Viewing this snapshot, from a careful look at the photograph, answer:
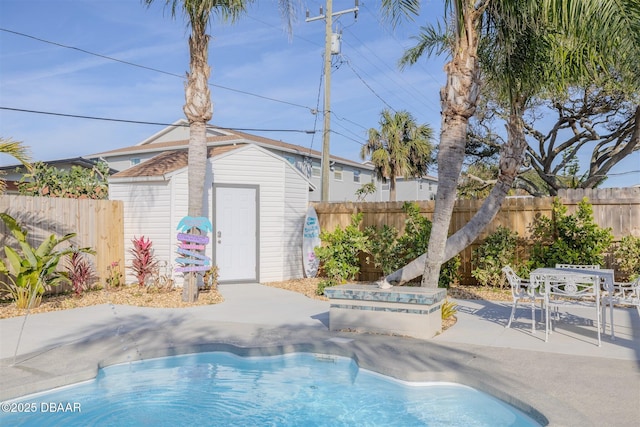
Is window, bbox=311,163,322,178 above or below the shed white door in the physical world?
above

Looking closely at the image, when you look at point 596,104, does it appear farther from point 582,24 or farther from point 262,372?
point 262,372

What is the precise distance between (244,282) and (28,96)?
8.76 meters

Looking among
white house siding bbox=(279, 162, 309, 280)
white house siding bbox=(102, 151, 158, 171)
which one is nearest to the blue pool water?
white house siding bbox=(279, 162, 309, 280)

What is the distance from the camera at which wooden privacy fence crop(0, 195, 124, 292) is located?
9838mm

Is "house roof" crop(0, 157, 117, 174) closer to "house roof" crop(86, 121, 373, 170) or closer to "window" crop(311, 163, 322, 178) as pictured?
"house roof" crop(86, 121, 373, 170)

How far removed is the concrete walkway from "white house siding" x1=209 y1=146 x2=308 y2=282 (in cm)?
325

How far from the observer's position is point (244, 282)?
1235 cm

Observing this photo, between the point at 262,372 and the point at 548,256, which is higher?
the point at 548,256

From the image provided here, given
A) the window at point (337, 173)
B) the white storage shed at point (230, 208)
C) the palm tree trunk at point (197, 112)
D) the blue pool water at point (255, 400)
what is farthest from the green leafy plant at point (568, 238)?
the window at point (337, 173)

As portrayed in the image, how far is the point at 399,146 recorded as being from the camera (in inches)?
977

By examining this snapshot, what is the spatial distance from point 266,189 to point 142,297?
412 centimetres

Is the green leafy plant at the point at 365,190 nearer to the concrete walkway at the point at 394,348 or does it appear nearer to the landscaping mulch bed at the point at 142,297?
the landscaping mulch bed at the point at 142,297

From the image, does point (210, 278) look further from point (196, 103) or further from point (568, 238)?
point (568, 238)

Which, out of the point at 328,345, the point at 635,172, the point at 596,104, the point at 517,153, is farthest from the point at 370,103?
the point at 328,345
